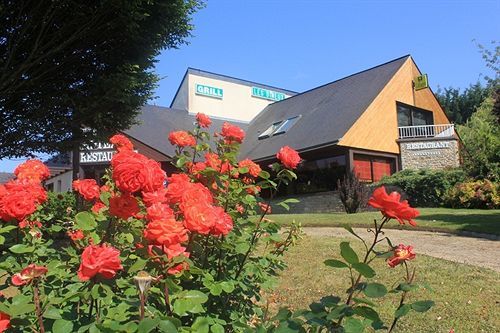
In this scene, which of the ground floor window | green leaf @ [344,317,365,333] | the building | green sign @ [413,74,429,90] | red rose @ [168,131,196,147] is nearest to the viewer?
green leaf @ [344,317,365,333]

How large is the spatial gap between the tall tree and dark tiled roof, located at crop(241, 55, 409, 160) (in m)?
13.4

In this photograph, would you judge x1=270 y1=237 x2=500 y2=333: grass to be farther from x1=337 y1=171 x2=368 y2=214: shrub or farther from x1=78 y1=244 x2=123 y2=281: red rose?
x1=337 y1=171 x2=368 y2=214: shrub

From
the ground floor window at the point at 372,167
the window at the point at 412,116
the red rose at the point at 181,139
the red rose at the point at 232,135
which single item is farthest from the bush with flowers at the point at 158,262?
the window at the point at 412,116

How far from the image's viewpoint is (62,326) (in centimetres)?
168

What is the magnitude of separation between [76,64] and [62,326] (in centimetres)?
729

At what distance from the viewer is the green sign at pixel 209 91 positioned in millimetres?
33156

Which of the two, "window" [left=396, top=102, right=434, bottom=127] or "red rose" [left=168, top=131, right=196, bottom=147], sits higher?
"window" [left=396, top=102, right=434, bottom=127]

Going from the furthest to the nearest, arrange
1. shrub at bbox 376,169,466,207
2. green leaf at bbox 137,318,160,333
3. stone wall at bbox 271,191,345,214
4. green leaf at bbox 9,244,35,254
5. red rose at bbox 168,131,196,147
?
stone wall at bbox 271,191,345,214 < shrub at bbox 376,169,466,207 < red rose at bbox 168,131,196,147 < green leaf at bbox 9,244,35,254 < green leaf at bbox 137,318,160,333

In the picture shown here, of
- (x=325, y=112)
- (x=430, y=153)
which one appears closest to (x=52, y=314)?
(x=325, y=112)

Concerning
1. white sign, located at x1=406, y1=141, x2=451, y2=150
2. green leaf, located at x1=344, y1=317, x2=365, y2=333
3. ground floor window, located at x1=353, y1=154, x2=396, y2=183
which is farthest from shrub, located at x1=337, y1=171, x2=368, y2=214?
green leaf, located at x1=344, y1=317, x2=365, y2=333

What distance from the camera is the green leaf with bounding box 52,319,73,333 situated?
165 centimetres

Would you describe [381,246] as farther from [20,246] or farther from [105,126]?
[20,246]

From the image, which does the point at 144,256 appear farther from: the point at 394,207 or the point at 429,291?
Result: the point at 429,291

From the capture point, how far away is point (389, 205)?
1719mm
